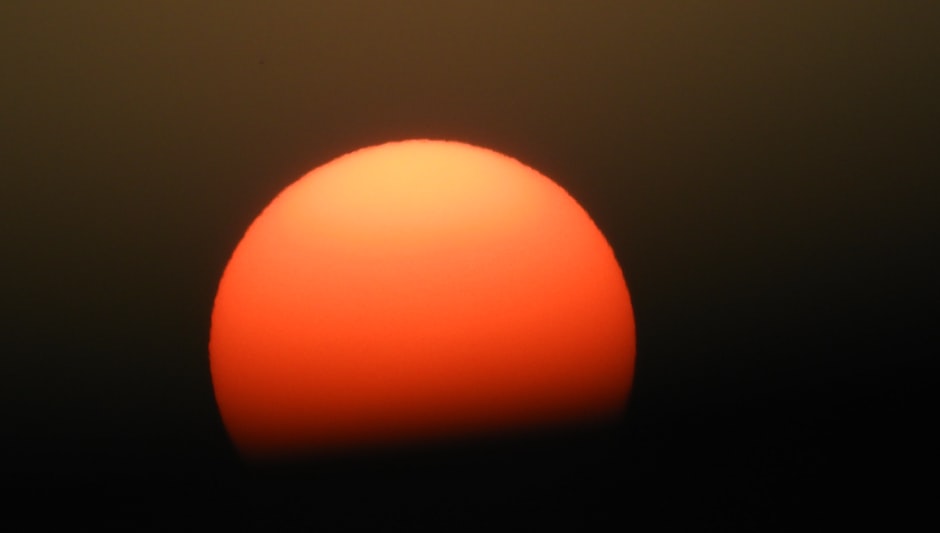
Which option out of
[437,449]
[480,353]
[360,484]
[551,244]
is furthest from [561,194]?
[360,484]

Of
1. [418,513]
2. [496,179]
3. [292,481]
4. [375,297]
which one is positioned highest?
[496,179]

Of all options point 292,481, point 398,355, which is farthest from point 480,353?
point 292,481

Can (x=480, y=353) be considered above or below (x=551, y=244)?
below

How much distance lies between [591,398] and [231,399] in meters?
1.65

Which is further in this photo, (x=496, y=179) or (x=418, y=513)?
(x=496, y=179)

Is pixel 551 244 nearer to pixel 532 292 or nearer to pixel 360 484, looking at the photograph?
pixel 532 292

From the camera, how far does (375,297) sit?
4.36 meters

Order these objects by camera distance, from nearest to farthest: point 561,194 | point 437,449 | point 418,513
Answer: point 418,513 → point 437,449 → point 561,194

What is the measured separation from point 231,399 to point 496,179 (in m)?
1.60

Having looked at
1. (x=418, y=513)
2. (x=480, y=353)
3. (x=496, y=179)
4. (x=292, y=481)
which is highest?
(x=496, y=179)

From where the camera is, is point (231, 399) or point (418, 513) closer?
point (418, 513)

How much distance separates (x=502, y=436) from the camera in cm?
429

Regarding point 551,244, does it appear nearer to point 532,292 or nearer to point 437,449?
point 532,292

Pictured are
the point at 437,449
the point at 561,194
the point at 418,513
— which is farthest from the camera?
the point at 561,194
